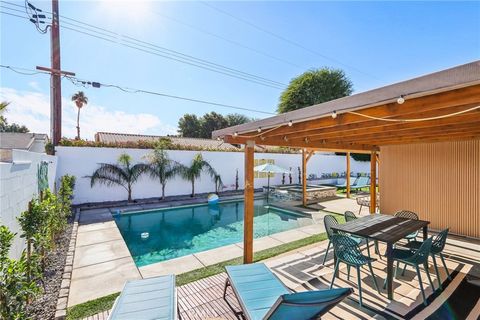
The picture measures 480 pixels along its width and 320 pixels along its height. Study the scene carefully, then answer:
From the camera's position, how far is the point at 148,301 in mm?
2805

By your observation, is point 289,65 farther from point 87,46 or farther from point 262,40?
point 87,46

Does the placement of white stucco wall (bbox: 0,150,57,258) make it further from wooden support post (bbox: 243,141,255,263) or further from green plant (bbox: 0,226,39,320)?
wooden support post (bbox: 243,141,255,263)

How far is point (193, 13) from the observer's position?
1091cm

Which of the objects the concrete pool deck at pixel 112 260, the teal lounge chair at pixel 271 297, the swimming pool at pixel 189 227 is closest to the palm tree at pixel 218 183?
the swimming pool at pixel 189 227

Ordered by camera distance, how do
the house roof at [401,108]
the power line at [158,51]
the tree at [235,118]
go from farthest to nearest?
the tree at [235,118], the power line at [158,51], the house roof at [401,108]

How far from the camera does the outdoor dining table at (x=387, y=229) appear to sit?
3561mm

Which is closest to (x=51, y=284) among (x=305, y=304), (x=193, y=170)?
(x=305, y=304)

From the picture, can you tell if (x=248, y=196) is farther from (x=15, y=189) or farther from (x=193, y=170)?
(x=193, y=170)

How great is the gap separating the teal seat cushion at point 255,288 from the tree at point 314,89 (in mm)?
22601

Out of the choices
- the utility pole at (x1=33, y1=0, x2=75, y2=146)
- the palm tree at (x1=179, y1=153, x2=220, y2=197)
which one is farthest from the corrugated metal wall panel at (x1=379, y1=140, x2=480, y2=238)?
the utility pole at (x1=33, y1=0, x2=75, y2=146)

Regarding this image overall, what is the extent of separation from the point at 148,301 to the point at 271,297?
1577 mm

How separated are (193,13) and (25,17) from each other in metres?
7.40

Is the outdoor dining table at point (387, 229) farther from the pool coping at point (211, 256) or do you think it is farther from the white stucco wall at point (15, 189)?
the white stucco wall at point (15, 189)

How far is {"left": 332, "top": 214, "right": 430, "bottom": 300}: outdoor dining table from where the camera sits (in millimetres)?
3561
